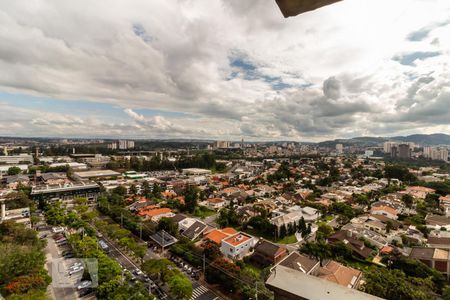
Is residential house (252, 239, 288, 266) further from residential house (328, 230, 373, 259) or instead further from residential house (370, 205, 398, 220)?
residential house (370, 205, 398, 220)

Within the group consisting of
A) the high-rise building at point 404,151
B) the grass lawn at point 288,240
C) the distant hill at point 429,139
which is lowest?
the grass lawn at point 288,240

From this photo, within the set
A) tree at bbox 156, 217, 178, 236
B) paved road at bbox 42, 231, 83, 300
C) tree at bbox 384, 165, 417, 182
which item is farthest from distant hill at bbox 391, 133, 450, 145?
paved road at bbox 42, 231, 83, 300

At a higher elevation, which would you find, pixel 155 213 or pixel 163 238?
pixel 163 238

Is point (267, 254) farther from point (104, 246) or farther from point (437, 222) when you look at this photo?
point (437, 222)

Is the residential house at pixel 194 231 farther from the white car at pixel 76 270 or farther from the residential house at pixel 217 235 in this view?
the white car at pixel 76 270

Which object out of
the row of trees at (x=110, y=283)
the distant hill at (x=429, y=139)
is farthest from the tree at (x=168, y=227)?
the distant hill at (x=429, y=139)

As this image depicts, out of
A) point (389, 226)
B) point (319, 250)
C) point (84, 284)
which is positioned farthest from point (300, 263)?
point (389, 226)

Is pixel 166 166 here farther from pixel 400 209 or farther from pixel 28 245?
pixel 400 209
